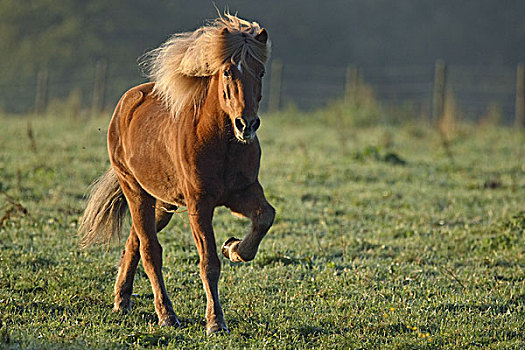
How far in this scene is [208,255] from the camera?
509 cm

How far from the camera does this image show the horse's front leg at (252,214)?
509cm

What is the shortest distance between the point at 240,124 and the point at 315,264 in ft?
10.5

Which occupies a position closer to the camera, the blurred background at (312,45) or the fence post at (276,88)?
the fence post at (276,88)

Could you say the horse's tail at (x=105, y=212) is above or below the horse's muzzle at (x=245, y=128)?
below

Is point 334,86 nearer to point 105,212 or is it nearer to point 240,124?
point 105,212

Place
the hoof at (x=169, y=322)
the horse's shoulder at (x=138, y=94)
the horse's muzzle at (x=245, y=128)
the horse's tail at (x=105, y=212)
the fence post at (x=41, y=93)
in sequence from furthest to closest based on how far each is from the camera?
1. the fence post at (x=41, y=93)
2. the horse's tail at (x=105, y=212)
3. the horse's shoulder at (x=138, y=94)
4. the hoof at (x=169, y=322)
5. the horse's muzzle at (x=245, y=128)

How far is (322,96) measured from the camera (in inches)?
1644

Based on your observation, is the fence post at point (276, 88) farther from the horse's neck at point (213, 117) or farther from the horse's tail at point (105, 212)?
the horse's neck at point (213, 117)

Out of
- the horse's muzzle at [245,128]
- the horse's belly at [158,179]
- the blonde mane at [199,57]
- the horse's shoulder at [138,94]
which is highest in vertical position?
the blonde mane at [199,57]

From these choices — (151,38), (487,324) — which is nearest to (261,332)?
(487,324)

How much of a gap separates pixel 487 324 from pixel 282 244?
10.4 ft

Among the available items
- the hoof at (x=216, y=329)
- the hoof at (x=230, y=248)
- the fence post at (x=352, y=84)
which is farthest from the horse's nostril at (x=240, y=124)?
the fence post at (x=352, y=84)

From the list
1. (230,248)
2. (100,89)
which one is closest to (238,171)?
(230,248)

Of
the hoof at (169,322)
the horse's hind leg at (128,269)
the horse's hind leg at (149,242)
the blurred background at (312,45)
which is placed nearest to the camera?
the hoof at (169,322)
